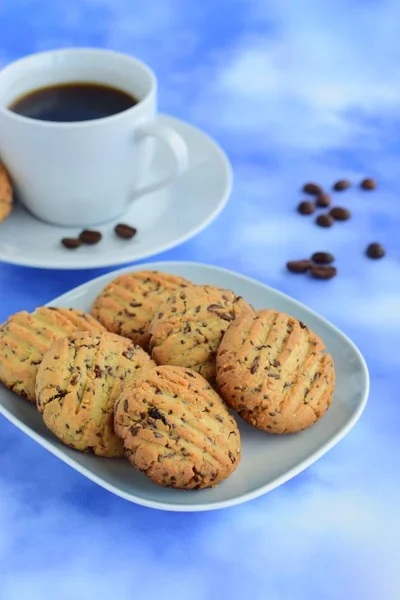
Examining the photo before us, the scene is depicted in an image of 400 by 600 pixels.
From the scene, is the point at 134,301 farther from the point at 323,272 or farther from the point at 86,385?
the point at 323,272

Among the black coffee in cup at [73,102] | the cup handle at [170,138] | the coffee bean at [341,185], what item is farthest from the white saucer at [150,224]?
the coffee bean at [341,185]

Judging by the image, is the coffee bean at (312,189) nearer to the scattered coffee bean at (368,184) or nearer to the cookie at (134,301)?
the scattered coffee bean at (368,184)

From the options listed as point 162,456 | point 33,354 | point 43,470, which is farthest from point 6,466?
point 162,456

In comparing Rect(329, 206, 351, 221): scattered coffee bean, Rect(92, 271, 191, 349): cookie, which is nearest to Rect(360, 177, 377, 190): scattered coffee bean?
Rect(329, 206, 351, 221): scattered coffee bean

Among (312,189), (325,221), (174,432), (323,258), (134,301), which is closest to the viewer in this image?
(174,432)

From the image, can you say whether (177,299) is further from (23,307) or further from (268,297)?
(23,307)

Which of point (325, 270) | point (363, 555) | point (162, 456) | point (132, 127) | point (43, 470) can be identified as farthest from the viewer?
point (325, 270)

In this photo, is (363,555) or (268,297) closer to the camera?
(363,555)

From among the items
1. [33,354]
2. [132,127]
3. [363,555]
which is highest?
[132,127]

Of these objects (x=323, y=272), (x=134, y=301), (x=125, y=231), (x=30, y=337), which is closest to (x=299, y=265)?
(x=323, y=272)
